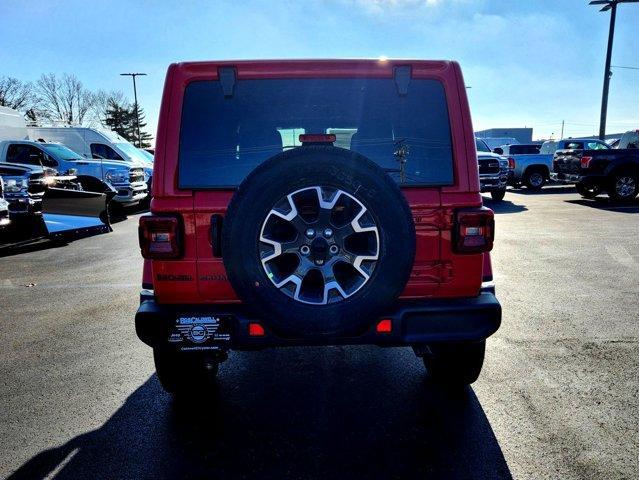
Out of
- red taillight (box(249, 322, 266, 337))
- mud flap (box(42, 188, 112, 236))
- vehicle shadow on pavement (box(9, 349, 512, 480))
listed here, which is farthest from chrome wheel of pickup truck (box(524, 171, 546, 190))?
red taillight (box(249, 322, 266, 337))

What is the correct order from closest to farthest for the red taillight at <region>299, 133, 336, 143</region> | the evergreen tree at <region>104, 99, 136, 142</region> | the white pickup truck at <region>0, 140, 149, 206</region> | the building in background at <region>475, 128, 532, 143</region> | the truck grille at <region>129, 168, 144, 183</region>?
the red taillight at <region>299, 133, 336, 143</region>
the white pickup truck at <region>0, 140, 149, 206</region>
the truck grille at <region>129, 168, 144, 183</region>
the building in background at <region>475, 128, 532, 143</region>
the evergreen tree at <region>104, 99, 136, 142</region>

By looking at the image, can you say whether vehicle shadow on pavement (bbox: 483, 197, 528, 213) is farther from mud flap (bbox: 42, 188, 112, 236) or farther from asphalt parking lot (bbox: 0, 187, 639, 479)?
mud flap (bbox: 42, 188, 112, 236)

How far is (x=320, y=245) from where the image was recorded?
228 centimetres

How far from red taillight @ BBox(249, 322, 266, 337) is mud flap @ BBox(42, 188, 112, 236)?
7230 mm

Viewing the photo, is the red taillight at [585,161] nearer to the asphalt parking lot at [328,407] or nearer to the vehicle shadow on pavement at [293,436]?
the asphalt parking lot at [328,407]

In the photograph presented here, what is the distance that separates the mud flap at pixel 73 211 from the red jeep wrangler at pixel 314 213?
6.74 m

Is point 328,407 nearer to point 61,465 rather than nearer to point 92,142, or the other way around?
point 61,465

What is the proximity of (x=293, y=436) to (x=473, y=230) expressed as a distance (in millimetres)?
1470

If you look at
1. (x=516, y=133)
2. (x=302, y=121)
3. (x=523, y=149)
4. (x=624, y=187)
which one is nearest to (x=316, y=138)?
(x=302, y=121)

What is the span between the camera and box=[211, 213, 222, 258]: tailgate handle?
7.78ft

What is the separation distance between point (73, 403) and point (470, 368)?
2498 mm

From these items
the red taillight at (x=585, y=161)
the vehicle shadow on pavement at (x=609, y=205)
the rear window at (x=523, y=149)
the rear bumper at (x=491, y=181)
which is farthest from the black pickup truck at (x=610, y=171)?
the rear window at (x=523, y=149)

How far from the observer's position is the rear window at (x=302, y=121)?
2.49m

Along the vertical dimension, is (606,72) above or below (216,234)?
above
